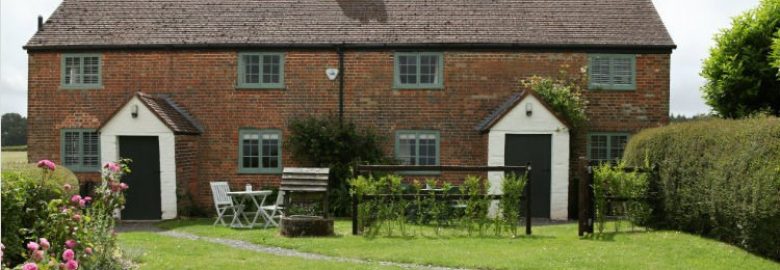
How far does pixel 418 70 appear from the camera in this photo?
2020 cm

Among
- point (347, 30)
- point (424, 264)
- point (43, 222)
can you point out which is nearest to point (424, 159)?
point (347, 30)

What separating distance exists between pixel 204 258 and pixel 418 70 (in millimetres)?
9897

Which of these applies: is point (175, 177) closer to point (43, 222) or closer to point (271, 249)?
point (271, 249)

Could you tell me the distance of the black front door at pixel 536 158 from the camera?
1923 centimetres

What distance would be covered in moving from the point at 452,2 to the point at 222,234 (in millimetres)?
9722

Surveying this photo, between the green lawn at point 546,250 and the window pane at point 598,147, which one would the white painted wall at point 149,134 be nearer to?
the green lawn at point 546,250

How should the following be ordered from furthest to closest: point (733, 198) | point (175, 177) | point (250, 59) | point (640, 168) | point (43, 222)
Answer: point (250, 59) → point (175, 177) → point (640, 168) → point (733, 198) → point (43, 222)

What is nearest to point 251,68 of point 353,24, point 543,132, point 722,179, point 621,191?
point 353,24

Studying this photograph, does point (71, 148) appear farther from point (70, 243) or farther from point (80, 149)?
point (70, 243)

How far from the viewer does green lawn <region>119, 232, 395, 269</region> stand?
35.3ft

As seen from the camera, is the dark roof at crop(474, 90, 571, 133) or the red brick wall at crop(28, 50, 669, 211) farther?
the red brick wall at crop(28, 50, 669, 211)

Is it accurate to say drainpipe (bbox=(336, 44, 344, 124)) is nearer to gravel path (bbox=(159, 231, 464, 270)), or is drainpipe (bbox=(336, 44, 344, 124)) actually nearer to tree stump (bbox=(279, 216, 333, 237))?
gravel path (bbox=(159, 231, 464, 270))

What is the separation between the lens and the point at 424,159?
2011 cm

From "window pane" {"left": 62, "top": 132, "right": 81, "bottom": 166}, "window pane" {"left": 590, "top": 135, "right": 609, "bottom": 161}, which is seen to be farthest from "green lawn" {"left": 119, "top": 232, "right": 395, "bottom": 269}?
"window pane" {"left": 590, "top": 135, "right": 609, "bottom": 161}
